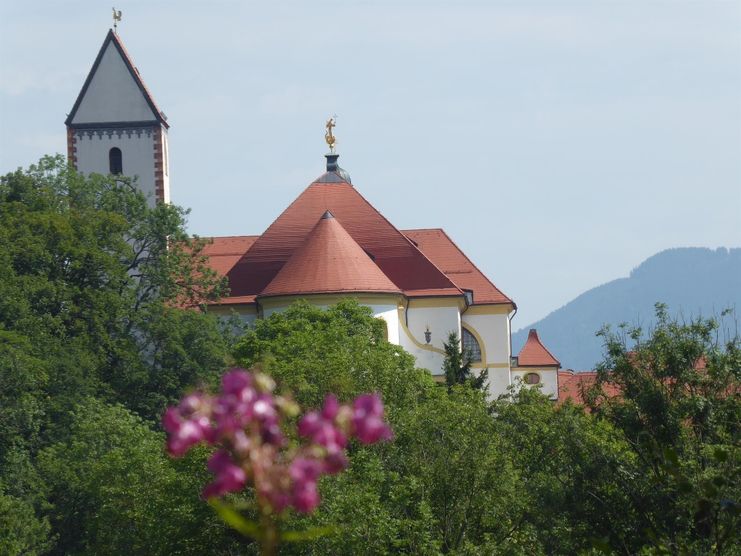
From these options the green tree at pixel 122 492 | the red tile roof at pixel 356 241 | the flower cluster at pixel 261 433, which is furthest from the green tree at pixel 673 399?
the red tile roof at pixel 356 241

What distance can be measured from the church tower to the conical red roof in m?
7.28

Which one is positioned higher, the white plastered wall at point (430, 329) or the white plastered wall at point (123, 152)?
the white plastered wall at point (123, 152)

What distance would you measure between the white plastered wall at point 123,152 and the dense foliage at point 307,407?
4.33m

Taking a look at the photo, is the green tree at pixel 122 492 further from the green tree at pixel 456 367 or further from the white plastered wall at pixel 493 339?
the white plastered wall at pixel 493 339

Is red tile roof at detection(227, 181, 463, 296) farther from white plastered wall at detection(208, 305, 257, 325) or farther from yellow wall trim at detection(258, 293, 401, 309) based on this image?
yellow wall trim at detection(258, 293, 401, 309)

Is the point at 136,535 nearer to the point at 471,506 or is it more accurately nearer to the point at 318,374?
the point at 318,374

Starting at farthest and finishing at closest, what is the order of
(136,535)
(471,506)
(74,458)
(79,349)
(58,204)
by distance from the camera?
(58,204)
(79,349)
(74,458)
(136,535)
(471,506)

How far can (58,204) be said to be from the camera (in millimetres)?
52625

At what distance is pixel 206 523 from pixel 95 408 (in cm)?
1332

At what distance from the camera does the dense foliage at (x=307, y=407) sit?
2202 cm

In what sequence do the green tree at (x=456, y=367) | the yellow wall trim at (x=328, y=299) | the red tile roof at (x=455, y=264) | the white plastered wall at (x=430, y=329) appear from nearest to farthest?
the green tree at (x=456, y=367)
the yellow wall trim at (x=328, y=299)
the white plastered wall at (x=430, y=329)
the red tile roof at (x=455, y=264)

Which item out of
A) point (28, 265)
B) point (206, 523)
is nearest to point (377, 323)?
point (28, 265)

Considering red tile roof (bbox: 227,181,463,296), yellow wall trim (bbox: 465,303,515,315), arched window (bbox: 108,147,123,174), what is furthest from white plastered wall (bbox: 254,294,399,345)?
arched window (bbox: 108,147,123,174)

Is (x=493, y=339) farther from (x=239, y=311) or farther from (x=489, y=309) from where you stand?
(x=239, y=311)
